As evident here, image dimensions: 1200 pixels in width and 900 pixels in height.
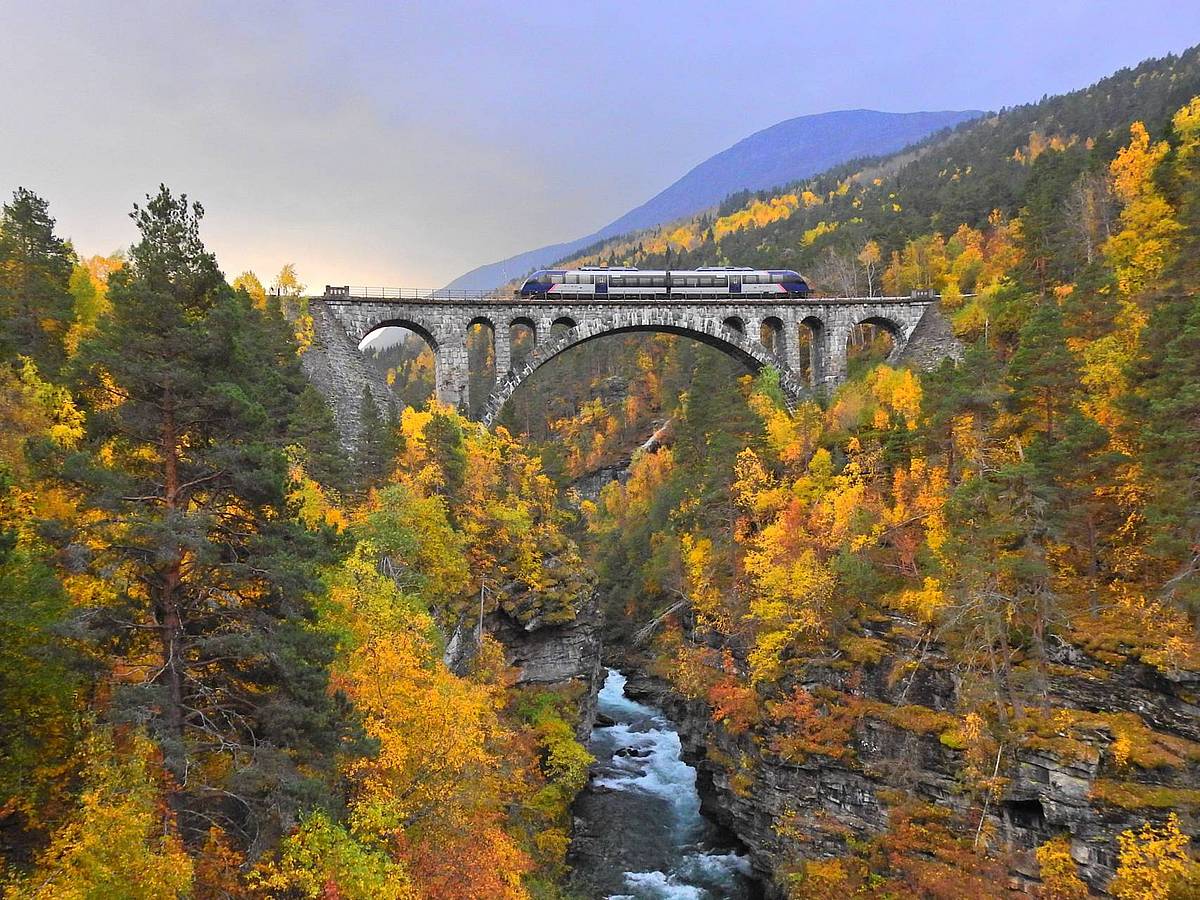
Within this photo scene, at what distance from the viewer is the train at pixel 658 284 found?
50750mm

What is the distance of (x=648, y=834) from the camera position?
30.3m

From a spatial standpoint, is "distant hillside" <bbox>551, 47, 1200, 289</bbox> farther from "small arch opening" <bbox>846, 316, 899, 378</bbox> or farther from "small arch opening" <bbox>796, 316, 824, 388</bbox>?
"small arch opening" <bbox>796, 316, 824, 388</bbox>

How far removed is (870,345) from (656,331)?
21.4 meters

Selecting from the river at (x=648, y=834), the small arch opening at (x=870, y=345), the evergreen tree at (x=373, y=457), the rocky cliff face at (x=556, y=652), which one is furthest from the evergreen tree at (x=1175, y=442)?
the small arch opening at (x=870, y=345)

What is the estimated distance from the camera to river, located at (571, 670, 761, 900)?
86.9ft

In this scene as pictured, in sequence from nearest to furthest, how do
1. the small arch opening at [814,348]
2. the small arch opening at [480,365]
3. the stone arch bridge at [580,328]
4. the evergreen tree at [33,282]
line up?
the evergreen tree at [33,282], the stone arch bridge at [580,328], the small arch opening at [814,348], the small arch opening at [480,365]

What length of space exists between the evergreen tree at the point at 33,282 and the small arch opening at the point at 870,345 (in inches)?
1905

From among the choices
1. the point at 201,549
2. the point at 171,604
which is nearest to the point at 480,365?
the point at 171,604

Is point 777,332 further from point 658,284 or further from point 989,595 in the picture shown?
point 989,595

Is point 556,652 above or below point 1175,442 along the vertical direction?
below

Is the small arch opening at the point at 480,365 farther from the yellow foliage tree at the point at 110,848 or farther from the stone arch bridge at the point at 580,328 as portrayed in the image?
the yellow foliage tree at the point at 110,848

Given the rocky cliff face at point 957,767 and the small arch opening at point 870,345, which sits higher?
the small arch opening at point 870,345

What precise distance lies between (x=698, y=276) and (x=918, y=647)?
119 ft

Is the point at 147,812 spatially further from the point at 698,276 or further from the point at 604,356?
the point at 604,356
